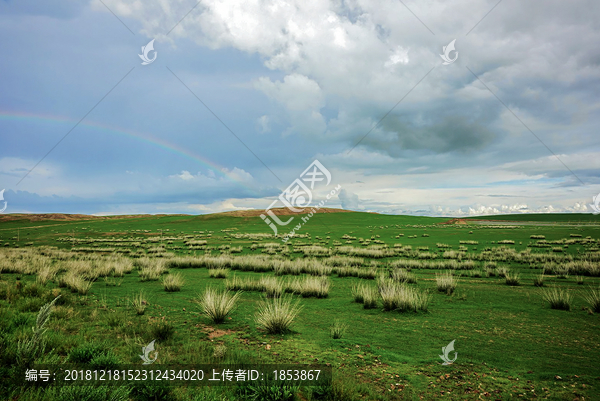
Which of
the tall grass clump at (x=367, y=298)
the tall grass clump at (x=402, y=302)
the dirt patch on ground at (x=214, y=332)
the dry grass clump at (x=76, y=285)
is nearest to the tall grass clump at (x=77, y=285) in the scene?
the dry grass clump at (x=76, y=285)

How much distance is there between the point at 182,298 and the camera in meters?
12.3

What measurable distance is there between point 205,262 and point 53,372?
18.5 m

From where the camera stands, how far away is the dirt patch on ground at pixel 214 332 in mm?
7910

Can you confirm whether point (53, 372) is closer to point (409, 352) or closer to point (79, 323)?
point (79, 323)

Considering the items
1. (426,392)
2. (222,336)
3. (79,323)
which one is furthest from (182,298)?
(426,392)

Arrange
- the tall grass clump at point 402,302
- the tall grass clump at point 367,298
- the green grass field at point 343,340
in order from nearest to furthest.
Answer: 1. the green grass field at point 343,340
2. the tall grass clump at point 402,302
3. the tall grass clump at point 367,298

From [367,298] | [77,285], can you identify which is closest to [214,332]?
[367,298]

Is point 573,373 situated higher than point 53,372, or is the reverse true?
point 53,372

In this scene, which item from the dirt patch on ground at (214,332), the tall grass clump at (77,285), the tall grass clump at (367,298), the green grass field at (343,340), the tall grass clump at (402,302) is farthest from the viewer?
the tall grass clump at (77,285)

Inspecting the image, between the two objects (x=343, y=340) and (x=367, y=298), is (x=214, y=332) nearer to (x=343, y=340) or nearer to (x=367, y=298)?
(x=343, y=340)

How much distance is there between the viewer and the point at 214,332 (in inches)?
325

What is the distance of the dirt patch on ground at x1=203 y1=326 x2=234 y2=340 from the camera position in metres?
7.91

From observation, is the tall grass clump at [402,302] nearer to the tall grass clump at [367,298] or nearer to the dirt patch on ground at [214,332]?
the tall grass clump at [367,298]

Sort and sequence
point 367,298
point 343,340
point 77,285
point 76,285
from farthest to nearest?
1. point 76,285
2. point 77,285
3. point 367,298
4. point 343,340
